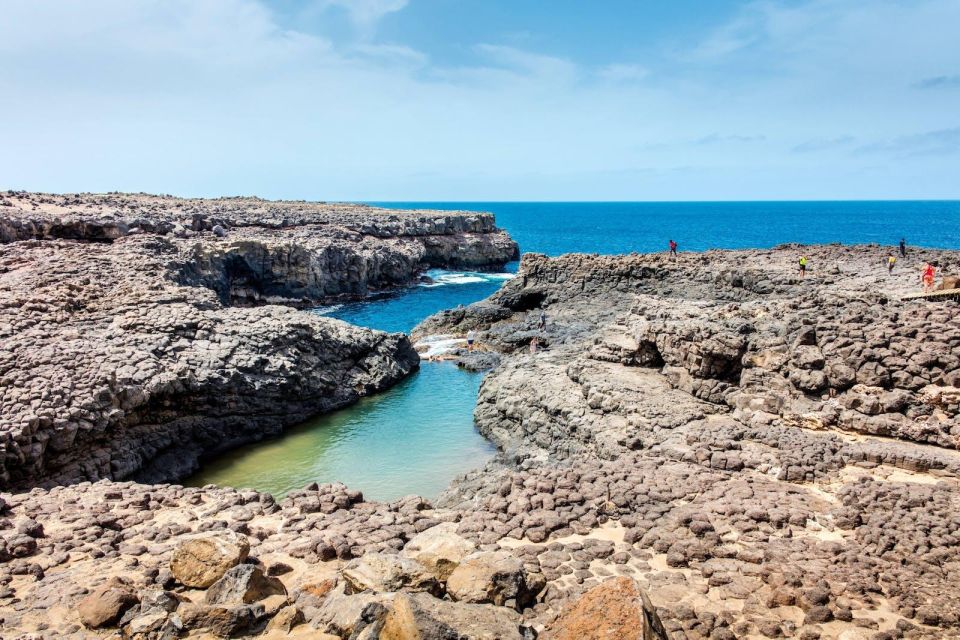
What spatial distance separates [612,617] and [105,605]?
7.34 metres

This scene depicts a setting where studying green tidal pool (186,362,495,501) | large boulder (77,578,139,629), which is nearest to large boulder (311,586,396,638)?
large boulder (77,578,139,629)

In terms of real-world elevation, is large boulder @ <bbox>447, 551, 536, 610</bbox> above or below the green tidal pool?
above

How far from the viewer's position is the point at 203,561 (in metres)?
9.96

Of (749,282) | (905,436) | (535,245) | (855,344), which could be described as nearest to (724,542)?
(905,436)

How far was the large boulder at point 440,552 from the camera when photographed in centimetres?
948

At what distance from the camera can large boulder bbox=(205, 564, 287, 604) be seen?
9.20 metres

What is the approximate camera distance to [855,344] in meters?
18.0

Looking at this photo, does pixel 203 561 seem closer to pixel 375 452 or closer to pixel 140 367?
pixel 375 452

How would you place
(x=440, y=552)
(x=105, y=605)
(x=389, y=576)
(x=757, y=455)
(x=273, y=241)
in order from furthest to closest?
(x=273, y=241) < (x=757, y=455) < (x=440, y=552) < (x=389, y=576) < (x=105, y=605)

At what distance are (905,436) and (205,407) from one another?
22.8 meters

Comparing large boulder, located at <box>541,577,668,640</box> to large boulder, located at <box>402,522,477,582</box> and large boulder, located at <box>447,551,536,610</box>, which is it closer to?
large boulder, located at <box>447,551,536,610</box>

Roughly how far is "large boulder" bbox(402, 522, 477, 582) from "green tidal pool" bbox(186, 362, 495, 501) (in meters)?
8.30

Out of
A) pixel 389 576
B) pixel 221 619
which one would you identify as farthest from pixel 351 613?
pixel 221 619

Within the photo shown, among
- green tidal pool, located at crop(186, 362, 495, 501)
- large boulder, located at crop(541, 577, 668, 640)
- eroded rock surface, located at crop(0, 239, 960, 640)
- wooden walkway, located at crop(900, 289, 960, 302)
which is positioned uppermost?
wooden walkway, located at crop(900, 289, 960, 302)
